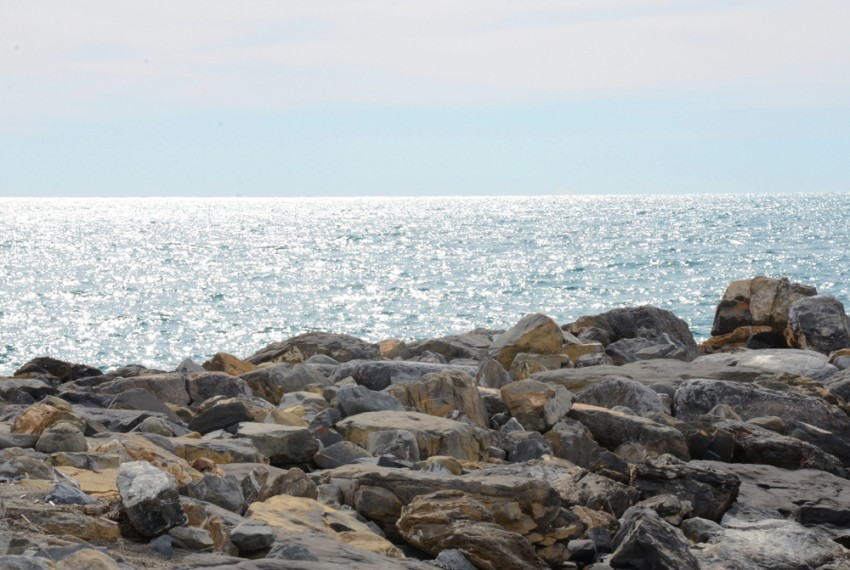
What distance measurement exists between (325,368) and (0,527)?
837 centimetres

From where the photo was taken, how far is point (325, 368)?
494 inches

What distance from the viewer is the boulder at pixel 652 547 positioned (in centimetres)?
598

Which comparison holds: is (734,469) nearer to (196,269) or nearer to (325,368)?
(325,368)

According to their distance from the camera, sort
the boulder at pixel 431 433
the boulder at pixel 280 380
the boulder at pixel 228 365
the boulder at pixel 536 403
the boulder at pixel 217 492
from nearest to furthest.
A: the boulder at pixel 217 492 → the boulder at pixel 431 433 → the boulder at pixel 536 403 → the boulder at pixel 280 380 → the boulder at pixel 228 365

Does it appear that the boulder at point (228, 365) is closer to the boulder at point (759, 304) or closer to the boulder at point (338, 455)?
the boulder at point (338, 455)

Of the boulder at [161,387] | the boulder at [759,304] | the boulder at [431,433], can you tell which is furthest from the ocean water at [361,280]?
the boulder at [431,433]

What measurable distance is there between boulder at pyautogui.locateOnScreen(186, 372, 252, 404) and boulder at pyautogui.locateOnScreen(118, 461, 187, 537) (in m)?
5.64

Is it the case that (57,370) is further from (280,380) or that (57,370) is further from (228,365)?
(280,380)

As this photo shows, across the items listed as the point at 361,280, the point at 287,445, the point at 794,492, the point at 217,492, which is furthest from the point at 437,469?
the point at 361,280

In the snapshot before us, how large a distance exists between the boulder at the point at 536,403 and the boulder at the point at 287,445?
2.67 metres

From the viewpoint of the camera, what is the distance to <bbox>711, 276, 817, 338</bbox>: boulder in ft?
59.2

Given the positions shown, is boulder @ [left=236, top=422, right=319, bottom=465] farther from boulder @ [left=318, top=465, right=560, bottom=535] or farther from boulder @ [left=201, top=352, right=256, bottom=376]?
boulder @ [left=201, top=352, right=256, bottom=376]

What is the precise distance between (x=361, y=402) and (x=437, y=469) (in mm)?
2246

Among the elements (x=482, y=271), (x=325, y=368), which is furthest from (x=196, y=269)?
(x=325, y=368)
